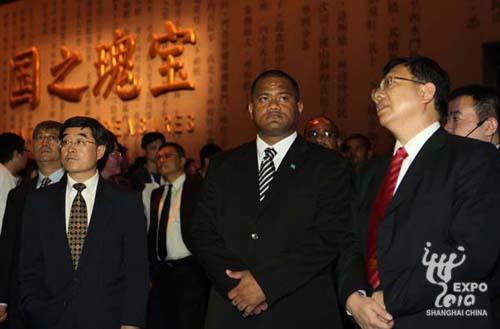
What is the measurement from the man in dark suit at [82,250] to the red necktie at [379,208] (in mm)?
922

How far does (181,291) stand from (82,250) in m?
2.10

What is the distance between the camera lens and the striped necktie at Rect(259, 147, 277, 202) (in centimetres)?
282

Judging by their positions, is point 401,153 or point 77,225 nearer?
point 401,153

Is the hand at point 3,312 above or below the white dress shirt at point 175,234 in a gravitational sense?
below

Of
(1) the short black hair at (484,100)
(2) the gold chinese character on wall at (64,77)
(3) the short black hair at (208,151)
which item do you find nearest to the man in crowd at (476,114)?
(1) the short black hair at (484,100)

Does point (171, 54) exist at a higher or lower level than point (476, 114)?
higher

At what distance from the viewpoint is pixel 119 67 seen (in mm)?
8203

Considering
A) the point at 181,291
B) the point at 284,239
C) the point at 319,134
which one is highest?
the point at 319,134

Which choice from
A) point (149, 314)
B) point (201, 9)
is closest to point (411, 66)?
point (149, 314)

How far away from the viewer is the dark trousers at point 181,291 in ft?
15.6

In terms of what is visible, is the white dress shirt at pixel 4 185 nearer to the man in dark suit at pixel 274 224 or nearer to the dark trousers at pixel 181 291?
the dark trousers at pixel 181 291

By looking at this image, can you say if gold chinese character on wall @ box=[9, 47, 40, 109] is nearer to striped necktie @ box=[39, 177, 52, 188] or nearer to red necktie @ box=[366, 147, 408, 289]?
striped necktie @ box=[39, 177, 52, 188]

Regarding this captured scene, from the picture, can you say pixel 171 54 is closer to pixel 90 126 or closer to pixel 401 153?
pixel 90 126

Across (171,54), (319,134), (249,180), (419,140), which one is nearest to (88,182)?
(249,180)
